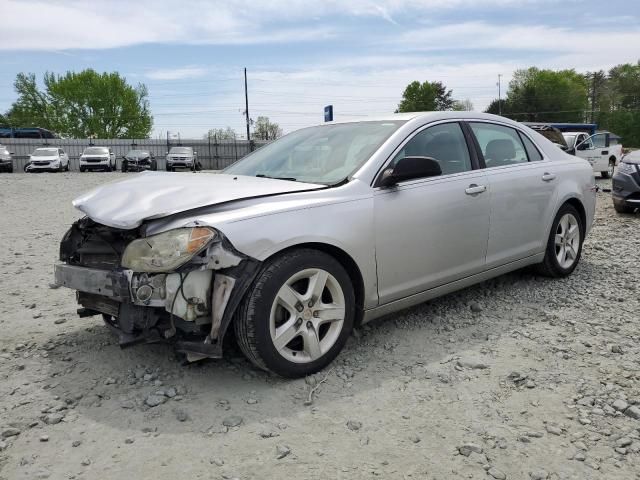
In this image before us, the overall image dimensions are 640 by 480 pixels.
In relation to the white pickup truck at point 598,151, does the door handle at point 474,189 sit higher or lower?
lower

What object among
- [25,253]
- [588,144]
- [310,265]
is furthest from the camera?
[588,144]

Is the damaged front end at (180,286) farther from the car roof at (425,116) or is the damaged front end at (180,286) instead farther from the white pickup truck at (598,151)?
the white pickup truck at (598,151)

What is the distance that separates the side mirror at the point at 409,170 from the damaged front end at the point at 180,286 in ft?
3.60

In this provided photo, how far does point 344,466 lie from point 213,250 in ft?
4.03

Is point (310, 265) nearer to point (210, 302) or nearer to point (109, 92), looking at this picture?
point (210, 302)

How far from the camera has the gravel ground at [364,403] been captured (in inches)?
94.9

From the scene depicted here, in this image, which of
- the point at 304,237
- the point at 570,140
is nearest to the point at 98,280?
the point at 304,237

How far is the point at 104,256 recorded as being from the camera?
3.32 m

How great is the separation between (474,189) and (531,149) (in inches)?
46.8

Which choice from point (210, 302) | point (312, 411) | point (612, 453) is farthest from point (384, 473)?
point (210, 302)

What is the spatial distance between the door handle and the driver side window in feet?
0.47

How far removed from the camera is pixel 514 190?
14.7 ft

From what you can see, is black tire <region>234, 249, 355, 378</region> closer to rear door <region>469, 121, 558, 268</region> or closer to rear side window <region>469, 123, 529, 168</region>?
rear door <region>469, 121, 558, 268</region>

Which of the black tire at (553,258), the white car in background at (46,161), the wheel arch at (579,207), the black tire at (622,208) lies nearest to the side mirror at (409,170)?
the black tire at (553,258)
